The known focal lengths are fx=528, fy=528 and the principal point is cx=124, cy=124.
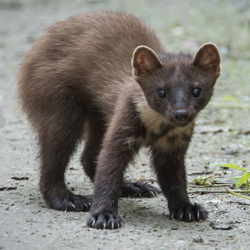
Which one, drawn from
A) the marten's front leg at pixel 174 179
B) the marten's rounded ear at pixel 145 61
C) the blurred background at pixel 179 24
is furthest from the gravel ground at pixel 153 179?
the marten's rounded ear at pixel 145 61

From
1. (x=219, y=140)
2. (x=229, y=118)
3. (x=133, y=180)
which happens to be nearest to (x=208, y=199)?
(x=133, y=180)

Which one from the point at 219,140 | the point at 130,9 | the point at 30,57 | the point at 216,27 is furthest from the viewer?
the point at 130,9

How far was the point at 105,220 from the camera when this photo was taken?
15.3 feet

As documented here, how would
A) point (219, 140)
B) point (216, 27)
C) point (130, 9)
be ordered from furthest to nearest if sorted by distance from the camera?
point (130, 9)
point (216, 27)
point (219, 140)

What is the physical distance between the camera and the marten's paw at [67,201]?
5.34m

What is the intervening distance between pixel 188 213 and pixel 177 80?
4.18 feet

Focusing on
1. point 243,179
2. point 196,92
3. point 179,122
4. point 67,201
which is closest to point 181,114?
point 179,122

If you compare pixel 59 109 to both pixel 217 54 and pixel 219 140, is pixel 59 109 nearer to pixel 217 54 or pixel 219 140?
pixel 217 54

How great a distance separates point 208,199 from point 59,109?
6.02 feet

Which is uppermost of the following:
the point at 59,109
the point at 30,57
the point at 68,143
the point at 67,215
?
the point at 30,57

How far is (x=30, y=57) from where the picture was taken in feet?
19.9

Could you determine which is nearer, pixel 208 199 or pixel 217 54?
pixel 217 54

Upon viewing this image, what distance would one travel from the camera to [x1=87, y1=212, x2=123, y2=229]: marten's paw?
4605 mm

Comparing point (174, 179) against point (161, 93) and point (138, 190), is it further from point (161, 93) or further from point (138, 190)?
point (161, 93)
